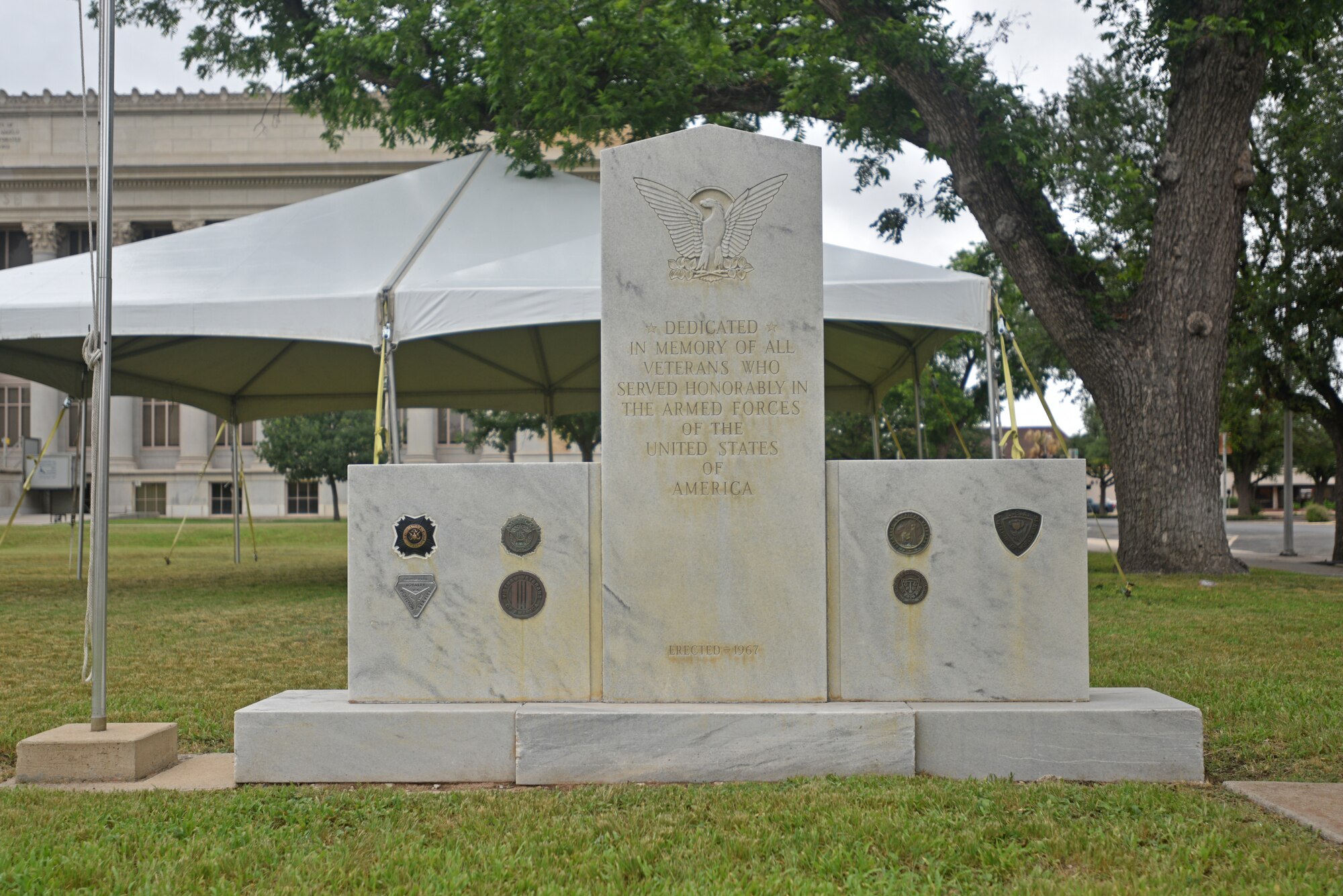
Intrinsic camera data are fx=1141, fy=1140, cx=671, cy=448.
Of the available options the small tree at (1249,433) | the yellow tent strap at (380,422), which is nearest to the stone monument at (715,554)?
the yellow tent strap at (380,422)

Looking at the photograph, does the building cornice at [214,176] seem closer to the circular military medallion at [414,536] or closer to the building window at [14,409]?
the building window at [14,409]

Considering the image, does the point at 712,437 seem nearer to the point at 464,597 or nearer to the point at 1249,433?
the point at 464,597

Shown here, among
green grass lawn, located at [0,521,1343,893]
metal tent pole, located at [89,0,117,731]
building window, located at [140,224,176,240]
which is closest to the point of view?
green grass lawn, located at [0,521,1343,893]

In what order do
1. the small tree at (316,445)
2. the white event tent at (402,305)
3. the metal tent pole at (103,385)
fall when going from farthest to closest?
the small tree at (316,445) → the white event tent at (402,305) → the metal tent pole at (103,385)

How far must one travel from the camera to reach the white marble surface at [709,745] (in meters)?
5.00

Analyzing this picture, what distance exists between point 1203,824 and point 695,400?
108 inches

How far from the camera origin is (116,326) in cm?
1132

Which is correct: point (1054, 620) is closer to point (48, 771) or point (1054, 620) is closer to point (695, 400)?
point (695, 400)

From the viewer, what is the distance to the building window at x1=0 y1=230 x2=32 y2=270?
55.4m

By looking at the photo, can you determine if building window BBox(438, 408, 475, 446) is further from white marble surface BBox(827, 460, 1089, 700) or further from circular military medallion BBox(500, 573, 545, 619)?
white marble surface BBox(827, 460, 1089, 700)

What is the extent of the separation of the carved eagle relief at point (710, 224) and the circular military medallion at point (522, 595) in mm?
1605

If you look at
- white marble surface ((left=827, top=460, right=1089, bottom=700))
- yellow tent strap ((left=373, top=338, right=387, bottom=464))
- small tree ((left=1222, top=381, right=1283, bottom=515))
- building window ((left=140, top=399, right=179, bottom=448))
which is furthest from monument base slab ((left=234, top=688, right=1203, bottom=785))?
building window ((left=140, top=399, right=179, bottom=448))

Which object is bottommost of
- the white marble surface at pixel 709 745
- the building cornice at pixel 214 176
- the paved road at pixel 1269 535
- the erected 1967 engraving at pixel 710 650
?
the paved road at pixel 1269 535

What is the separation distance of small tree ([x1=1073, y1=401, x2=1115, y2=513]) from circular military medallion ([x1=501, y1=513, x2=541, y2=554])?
65838 mm
